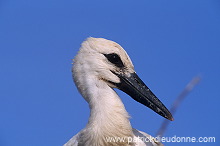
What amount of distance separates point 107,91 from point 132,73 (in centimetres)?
38

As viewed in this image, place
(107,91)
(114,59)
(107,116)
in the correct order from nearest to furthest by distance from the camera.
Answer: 1. (107,116)
2. (107,91)
3. (114,59)

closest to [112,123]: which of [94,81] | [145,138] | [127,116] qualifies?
[127,116]

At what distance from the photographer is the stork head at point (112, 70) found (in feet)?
10.5

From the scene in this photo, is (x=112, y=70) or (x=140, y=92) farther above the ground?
(x=112, y=70)

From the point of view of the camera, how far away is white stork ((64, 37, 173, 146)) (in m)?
2.95

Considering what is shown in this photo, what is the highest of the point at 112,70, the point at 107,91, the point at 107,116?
the point at 112,70

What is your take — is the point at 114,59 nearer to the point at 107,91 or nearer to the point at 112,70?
the point at 112,70

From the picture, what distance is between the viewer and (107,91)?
10.2ft

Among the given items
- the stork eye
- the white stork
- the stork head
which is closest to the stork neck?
the white stork

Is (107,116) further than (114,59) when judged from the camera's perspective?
No

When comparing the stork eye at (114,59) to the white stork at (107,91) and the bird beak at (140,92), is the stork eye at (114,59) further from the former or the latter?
the bird beak at (140,92)

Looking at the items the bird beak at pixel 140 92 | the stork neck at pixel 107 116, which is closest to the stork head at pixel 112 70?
the bird beak at pixel 140 92

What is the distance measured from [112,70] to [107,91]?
0.85 feet

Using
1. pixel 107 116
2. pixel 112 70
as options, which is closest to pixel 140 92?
pixel 112 70
